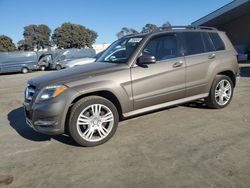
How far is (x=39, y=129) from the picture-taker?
4617mm

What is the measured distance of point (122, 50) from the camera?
224 inches

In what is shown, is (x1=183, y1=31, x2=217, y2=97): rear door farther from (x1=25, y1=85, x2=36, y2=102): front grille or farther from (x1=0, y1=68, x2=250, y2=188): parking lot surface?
(x1=25, y1=85, x2=36, y2=102): front grille

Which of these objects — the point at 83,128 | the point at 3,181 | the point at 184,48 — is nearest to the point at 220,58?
the point at 184,48

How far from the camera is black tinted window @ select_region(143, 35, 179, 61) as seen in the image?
544 centimetres

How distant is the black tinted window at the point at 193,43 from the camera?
585 cm

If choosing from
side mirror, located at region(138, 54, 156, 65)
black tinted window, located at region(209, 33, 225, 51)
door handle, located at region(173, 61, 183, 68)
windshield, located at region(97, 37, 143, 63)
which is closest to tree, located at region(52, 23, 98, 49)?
windshield, located at region(97, 37, 143, 63)

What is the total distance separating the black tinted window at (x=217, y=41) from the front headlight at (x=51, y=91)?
3.57 metres

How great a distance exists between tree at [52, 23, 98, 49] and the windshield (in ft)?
232

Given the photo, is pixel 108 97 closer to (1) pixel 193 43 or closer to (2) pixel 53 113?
(2) pixel 53 113

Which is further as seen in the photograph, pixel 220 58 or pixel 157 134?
pixel 220 58

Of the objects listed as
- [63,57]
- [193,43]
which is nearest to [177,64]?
[193,43]

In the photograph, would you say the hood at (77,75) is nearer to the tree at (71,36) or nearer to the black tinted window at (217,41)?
the black tinted window at (217,41)

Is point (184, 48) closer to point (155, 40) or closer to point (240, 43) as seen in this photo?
point (155, 40)

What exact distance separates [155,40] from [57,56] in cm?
2635
